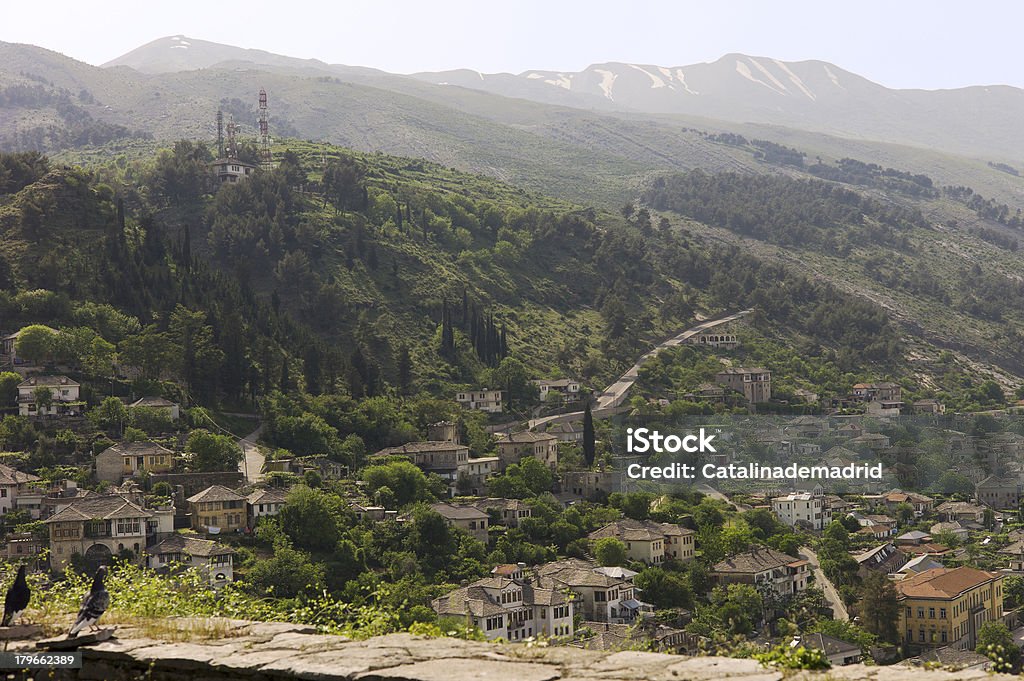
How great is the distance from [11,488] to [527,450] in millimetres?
19488

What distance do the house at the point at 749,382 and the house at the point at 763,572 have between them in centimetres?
2402

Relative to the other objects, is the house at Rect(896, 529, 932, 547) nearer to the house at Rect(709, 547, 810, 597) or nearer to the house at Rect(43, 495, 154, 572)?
the house at Rect(709, 547, 810, 597)

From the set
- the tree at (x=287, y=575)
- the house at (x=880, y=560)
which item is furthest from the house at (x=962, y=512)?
the tree at (x=287, y=575)

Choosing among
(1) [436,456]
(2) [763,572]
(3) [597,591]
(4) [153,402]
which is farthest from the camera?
(1) [436,456]

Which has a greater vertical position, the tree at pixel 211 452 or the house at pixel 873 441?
the tree at pixel 211 452

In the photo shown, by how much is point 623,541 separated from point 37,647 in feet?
105

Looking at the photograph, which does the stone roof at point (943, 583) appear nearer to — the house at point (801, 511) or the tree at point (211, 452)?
the house at point (801, 511)

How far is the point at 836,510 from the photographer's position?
158ft

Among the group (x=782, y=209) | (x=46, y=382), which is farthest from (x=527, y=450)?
(x=782, y=209)

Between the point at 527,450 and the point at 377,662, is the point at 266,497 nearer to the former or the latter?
the point at 527,450

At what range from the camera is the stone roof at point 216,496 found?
35906 mm

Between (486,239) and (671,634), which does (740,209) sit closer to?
(486,239)

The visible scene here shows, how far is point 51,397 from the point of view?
136 feet

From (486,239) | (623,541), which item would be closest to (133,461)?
(623,541)
